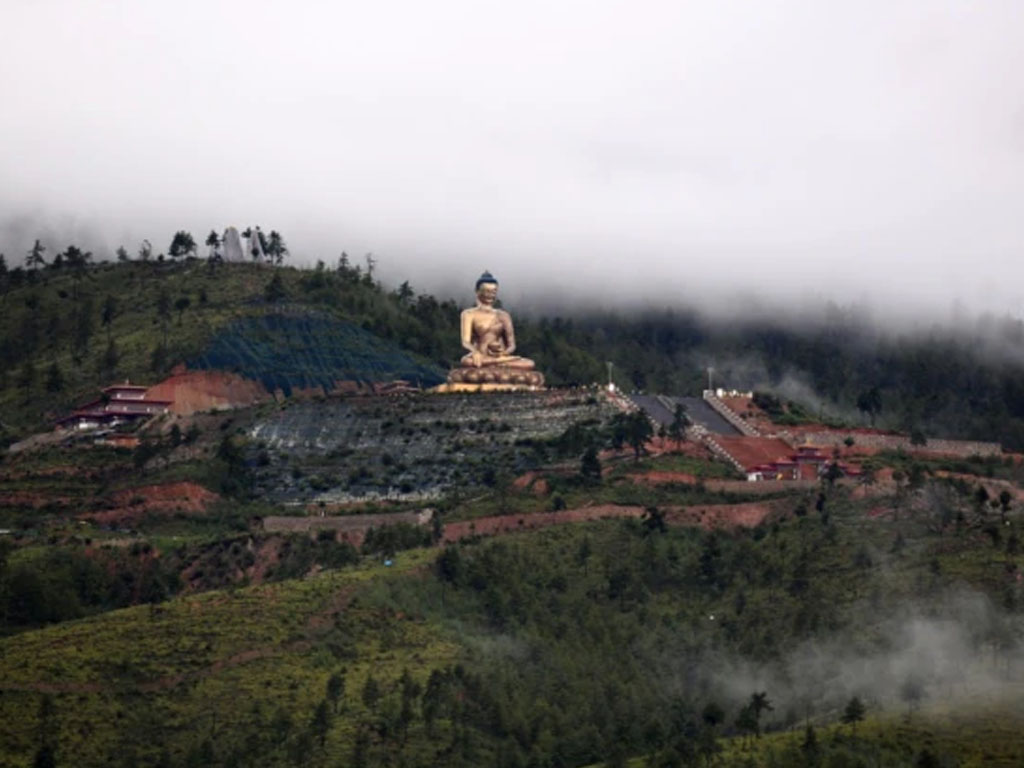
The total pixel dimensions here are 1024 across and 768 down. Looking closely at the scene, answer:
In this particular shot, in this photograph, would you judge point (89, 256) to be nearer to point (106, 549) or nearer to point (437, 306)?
point (437, 306)

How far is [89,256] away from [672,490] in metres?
45.9

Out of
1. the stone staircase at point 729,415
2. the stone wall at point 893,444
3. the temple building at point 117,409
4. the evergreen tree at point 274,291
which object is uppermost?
the evergreen tree at point 274,291

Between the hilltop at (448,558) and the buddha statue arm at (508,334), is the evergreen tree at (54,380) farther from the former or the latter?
the buddha statue arm at (508,334)

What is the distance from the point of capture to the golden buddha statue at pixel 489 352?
419 ft

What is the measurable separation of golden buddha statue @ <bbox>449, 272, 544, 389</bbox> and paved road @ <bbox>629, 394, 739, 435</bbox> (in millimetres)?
4430

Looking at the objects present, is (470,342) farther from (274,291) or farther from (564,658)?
(564,658)

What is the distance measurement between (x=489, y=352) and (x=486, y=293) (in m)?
2.54

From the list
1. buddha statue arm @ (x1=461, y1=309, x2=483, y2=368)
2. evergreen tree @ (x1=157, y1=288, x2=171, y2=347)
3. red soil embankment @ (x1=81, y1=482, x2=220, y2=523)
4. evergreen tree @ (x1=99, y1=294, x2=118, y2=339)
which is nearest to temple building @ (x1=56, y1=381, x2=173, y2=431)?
evergreen tree @ (x1=157, y1=288, x2=171, y2=347)

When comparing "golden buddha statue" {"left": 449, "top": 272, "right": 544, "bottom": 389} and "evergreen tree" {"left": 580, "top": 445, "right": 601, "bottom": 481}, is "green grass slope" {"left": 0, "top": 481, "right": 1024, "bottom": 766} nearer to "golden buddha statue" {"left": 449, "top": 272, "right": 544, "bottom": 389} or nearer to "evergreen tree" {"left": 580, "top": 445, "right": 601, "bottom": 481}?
"evergreen tree" {"left": 580, "top": 445, "right": 601, "bottom": 481}

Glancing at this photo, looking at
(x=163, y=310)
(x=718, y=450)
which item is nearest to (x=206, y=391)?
(x=163, y=310)

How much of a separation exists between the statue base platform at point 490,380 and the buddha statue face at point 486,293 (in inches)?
144

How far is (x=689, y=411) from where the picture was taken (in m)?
125

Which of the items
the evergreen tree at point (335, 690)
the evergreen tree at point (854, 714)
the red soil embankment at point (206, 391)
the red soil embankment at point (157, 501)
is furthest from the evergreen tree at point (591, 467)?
the evergreen tree at point (854, 714)

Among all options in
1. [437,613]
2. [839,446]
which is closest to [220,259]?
[839,446]
